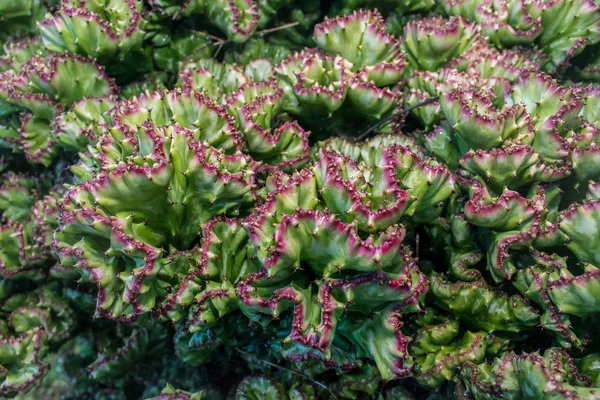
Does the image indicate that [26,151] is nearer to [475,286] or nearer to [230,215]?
[230,215]

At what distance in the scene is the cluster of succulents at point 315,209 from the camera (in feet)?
7.57

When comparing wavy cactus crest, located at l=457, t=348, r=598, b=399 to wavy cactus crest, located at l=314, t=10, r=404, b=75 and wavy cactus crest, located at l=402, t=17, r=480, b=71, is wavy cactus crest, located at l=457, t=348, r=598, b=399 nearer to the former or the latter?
wavy cactus crest, located at l=314, t=10, r=404, b=75

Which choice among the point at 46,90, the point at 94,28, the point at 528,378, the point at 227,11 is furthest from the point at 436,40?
the point at 46,90

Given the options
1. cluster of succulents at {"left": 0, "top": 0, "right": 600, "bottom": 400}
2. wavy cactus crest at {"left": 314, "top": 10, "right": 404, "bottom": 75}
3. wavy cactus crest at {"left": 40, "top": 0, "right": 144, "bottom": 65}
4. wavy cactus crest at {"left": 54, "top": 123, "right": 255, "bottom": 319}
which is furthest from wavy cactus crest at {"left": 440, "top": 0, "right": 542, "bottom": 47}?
wavy cactus crest at {"left": 40, "top": 0, "right": 144, "bottom": 65}

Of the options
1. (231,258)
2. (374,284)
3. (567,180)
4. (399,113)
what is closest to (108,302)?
(231,258)

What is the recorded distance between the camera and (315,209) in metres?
2.31

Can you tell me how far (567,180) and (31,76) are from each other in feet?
9.92

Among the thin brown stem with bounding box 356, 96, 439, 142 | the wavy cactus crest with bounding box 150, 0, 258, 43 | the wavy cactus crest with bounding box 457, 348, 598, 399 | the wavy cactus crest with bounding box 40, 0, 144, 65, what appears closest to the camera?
the wavy cactus crest with bounding box 457, 348, 598, 399

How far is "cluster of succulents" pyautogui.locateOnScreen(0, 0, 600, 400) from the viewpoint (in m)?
2.31

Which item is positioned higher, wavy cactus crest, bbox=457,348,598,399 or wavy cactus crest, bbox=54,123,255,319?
wavy cactus crest, bbox=54,123,255,319


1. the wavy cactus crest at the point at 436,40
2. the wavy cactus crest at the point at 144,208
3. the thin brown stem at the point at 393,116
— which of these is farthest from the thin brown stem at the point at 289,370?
the wavy cactus crest at the point at 436,40

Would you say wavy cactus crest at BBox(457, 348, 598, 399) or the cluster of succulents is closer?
wavy cactus crest at BBox(457, 348, 598, 399)

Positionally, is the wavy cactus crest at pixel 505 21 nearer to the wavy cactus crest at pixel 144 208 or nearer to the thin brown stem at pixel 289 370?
the wavy cactus crest at pixel 144 208

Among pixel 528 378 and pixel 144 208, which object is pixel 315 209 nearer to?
pixel 144 208
